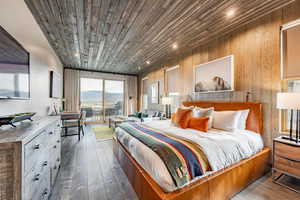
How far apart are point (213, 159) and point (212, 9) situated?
2400 mm

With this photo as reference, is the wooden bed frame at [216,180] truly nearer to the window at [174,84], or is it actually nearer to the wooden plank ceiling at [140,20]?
the wooden plank ceiling at [140,20]

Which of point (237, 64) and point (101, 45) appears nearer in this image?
point (237, 64)

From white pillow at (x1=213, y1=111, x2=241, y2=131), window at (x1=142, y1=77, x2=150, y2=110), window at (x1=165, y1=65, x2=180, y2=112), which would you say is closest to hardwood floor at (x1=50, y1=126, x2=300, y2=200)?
white pillow at (x1=213, y1=111, x2=241, y2=131)

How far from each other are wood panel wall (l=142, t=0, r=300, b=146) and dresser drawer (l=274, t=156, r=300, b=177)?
0.49 meters

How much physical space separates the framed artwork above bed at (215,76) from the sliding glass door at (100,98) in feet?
16.7

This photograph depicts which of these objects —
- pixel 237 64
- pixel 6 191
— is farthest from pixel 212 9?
pixel 6 191

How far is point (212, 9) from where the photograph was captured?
2.21 meters

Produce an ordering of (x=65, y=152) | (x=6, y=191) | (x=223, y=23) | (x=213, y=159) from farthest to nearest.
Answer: (x=65, y=152)
(x=223, y=23)
(x=213, y=159)
(x=6, y=191)

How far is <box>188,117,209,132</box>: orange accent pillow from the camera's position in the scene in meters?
2.40

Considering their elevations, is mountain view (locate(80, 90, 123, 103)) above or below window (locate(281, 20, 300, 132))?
below

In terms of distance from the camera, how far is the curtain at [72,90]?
6.26 metres

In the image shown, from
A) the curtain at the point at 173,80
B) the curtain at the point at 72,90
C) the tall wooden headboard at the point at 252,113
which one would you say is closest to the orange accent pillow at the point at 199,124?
the tall wooden headboard at the point at 252,113

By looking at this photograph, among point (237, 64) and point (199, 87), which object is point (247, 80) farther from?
point (199, 87)

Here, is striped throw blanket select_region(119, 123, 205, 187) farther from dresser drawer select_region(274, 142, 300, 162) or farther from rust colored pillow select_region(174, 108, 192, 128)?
dresser drawer select_region(274, 142, 300, 162)
